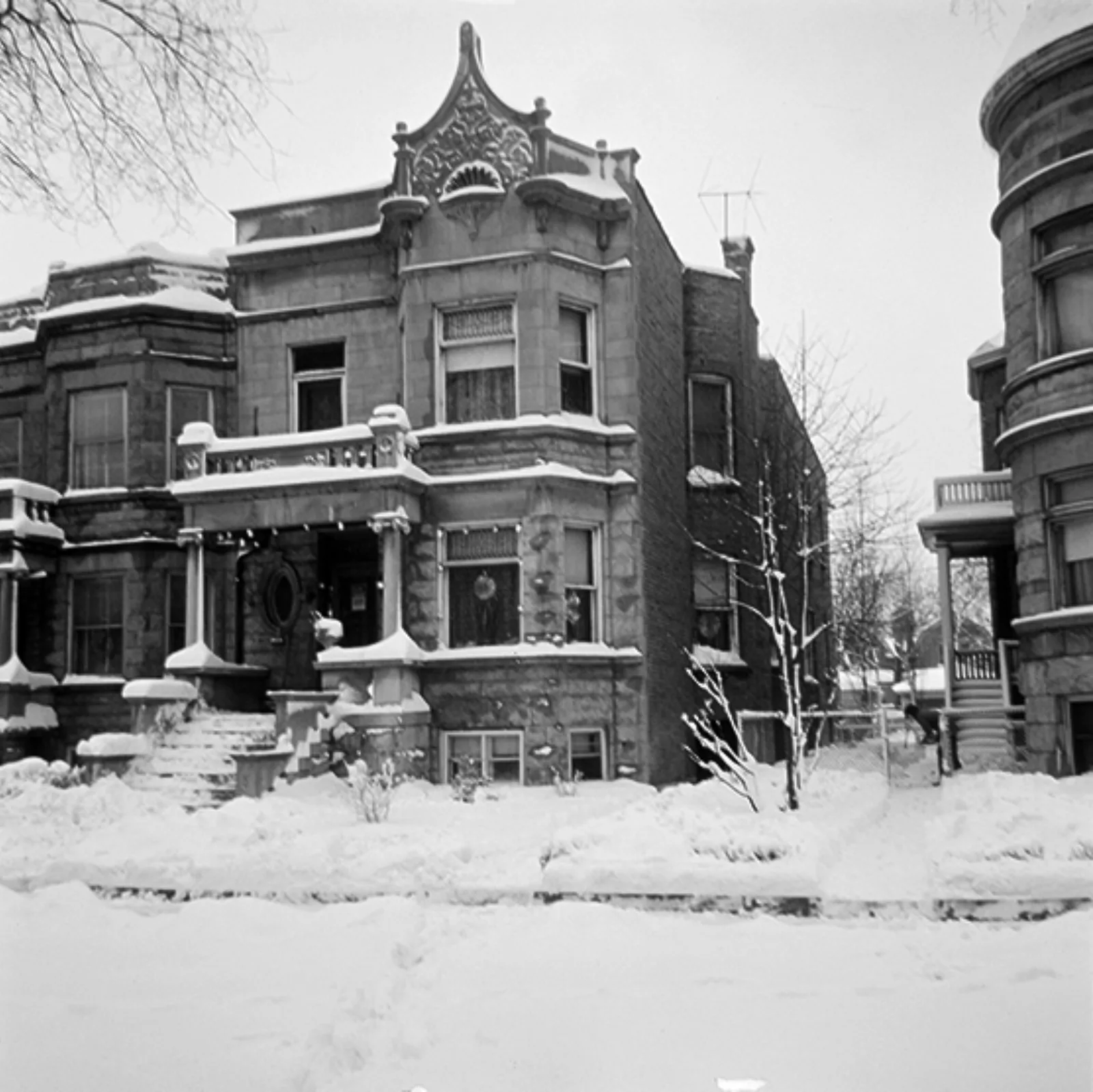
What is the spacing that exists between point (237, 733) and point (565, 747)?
4517 mm

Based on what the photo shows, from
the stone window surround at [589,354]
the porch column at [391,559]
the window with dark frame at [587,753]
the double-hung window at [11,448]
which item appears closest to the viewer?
the porch column at [391,559]

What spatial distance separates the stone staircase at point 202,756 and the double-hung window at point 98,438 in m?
5.19

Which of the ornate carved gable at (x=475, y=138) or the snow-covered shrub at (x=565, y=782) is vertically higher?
the ornate carved gable at (x=475, y=138)

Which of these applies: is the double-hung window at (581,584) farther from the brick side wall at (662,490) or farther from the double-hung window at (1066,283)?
the double-hung window at (1066,283)

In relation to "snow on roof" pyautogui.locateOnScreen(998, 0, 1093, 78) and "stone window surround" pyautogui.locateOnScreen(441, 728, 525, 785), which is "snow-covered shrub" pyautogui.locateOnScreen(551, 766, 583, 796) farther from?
"snow on roof" pyautogui.locateOnScreen(998, 0, 1093, 78)

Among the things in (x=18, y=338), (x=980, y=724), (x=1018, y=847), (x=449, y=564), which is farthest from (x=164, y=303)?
(x=1018, y=847)

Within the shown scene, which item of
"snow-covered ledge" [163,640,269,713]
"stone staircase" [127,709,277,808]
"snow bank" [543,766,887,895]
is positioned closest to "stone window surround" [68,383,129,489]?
"snow-covered ledge" [163,640,269,713]

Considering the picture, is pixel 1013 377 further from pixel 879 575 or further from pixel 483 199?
pixel 879 575

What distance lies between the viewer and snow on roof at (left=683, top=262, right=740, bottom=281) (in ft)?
73.8

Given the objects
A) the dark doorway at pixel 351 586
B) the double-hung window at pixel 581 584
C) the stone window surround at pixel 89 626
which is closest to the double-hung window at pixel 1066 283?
the double-hung window at pixel 581 584

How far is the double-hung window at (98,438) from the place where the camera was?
2077 cm

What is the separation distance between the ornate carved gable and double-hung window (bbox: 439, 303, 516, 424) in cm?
190

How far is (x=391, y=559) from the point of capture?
17.2 metres

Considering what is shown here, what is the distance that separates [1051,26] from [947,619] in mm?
8725
